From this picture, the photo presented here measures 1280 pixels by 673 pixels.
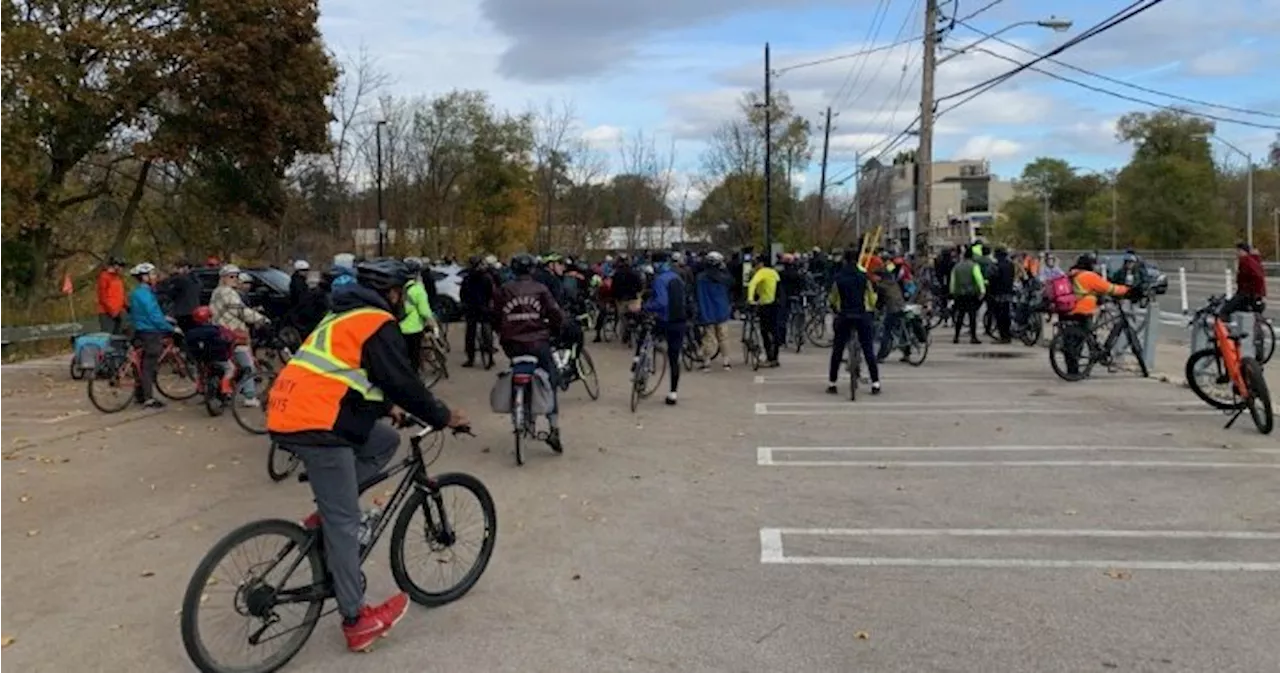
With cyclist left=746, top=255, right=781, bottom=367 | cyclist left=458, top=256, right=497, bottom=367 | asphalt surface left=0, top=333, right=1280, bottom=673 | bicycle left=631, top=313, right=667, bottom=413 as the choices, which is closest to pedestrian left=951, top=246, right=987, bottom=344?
cyclist left=746, top=255, right=781, bottom=367

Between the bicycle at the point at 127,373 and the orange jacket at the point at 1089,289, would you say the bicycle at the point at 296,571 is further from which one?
the orange jacket at the point at 1089,289

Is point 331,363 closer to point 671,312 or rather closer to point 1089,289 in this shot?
point 671,312

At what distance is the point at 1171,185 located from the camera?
81.7 meters

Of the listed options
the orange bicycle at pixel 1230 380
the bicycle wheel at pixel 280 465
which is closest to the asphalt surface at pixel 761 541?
the bicycle wheel at pixel 280 465

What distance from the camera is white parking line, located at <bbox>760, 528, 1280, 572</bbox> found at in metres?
5.77

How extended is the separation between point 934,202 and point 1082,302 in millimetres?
106166

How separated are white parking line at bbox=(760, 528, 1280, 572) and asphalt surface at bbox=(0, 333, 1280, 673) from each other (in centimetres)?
2

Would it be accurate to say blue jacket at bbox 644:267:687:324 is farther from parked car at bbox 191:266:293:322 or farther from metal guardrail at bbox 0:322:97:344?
metal guardrail at bbox 0:322:97:344

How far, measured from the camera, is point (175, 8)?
2202 centimetres

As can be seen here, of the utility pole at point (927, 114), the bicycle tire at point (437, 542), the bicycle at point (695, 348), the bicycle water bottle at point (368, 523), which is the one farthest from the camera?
the utility pole at point (927, 114)

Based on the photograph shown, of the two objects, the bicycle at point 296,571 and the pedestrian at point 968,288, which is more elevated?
the pedestrian at point 968,288

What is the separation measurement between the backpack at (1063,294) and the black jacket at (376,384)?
11259 millimetres

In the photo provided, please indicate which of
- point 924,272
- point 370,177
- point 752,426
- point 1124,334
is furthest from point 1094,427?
point 370,177

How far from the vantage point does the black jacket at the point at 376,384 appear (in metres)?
4.46
